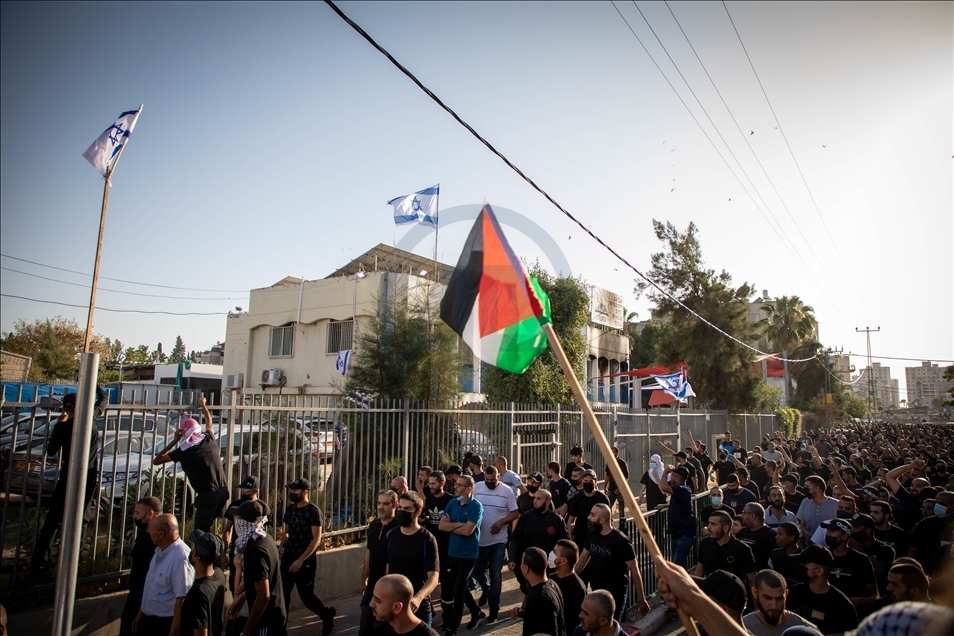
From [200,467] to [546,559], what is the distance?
3.88m

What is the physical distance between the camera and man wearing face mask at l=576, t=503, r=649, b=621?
20.3 feet

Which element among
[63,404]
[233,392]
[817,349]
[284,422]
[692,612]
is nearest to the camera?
[692,612]

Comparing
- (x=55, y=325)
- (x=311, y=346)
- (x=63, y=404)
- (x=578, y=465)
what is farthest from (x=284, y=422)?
(x=55, y=325)

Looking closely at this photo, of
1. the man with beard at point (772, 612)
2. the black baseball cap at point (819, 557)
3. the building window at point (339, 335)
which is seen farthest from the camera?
the building window at point (339, 335)

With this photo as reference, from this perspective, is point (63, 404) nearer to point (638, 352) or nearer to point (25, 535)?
point (25, 535)

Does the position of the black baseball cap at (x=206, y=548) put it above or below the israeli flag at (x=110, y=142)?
below

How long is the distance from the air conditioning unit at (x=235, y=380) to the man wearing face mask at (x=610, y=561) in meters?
27.4

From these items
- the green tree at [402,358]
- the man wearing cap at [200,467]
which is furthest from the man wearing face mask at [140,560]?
the green tree at [402,358]

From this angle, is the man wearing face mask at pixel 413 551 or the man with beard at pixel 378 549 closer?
the man wearing face mask at pixel 413 551

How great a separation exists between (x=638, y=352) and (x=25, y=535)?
183 feet

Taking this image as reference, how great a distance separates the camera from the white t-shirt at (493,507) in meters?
8.09

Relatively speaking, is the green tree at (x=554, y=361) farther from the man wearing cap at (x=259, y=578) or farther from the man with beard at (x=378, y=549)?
the man wearing cap at (x=259, y=578)

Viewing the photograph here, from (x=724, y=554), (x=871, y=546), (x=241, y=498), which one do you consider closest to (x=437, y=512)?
(x=241, y=498)

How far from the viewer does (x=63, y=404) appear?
6.16 meters
